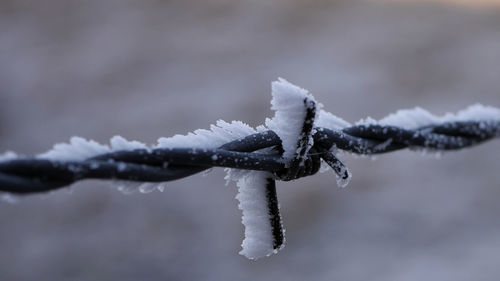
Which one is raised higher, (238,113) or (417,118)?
(238,113)

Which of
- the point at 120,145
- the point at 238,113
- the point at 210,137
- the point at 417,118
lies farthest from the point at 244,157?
the point at 238,113

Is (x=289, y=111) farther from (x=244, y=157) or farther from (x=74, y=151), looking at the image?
(x=74, y=151)

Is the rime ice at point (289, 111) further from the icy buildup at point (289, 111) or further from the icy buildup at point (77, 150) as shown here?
the icy buildup at point (77, 150)

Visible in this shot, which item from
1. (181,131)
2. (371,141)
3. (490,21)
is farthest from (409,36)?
(371,141)

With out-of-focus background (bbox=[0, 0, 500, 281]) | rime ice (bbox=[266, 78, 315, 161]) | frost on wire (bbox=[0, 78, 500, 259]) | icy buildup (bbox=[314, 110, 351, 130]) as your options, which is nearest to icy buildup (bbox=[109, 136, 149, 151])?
frost on wire (bbox=[0, 78, 500, 259])

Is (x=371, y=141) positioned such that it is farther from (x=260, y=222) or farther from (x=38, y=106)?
(x=38, y=106)

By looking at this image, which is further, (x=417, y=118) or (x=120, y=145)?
(x=417, y=118)

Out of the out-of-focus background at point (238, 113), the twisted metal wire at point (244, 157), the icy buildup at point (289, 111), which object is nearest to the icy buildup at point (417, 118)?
the twisted metal wire at point (244, 157)

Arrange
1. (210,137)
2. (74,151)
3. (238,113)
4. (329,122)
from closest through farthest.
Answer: (74,151), (210,137), (329,122), (238,113)
